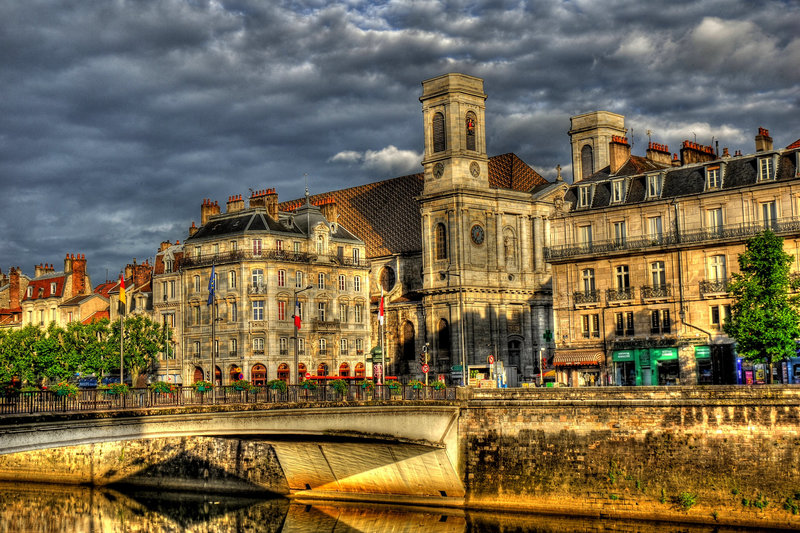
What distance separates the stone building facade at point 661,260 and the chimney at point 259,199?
91.3 ft

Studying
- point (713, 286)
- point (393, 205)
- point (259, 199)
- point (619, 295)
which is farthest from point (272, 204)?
point (713, 286)

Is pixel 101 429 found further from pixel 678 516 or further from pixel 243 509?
pixel 678 516

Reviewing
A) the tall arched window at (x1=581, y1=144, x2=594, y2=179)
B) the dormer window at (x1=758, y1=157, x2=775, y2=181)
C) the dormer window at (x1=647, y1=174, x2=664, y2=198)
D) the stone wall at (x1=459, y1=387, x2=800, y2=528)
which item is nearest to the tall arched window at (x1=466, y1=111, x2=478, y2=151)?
the tall arched window at (x1=581, y1=144, x2=594, y2=179)

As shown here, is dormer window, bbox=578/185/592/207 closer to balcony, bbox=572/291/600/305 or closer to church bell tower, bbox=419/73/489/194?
balcony, bbox=572/291/600/305

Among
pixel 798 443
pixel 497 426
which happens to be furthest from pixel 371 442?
pixel 798 443

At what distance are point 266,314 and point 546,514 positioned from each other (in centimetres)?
3872

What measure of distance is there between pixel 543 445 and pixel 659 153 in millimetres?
37852

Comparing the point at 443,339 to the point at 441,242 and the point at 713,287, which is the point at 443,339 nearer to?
the point at 441,242

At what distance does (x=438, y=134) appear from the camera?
282 ft

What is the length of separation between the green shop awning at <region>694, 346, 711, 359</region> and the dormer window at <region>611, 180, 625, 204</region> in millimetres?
10357

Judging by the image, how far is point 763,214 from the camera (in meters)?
56.9

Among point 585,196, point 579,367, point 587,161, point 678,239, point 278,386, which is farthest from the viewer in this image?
point 587,161

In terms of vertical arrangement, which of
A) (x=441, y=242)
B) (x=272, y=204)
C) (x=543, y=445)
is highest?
(x=272, y=204)

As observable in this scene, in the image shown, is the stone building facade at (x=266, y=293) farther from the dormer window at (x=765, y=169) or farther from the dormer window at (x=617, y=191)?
the dormer window at (x=765, y=169)
